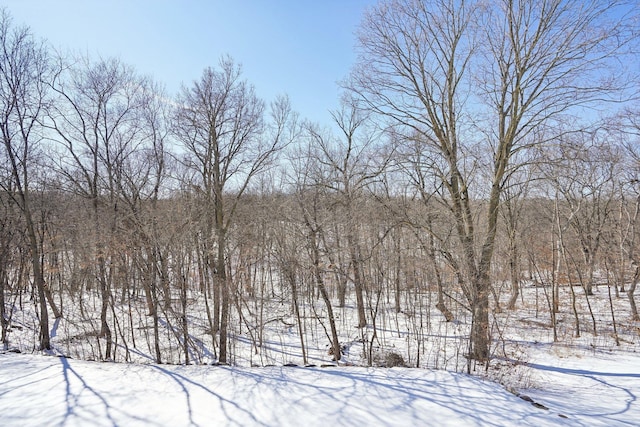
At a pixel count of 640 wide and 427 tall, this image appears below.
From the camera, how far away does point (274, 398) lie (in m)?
4.93

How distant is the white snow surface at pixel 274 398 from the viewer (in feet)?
14.2

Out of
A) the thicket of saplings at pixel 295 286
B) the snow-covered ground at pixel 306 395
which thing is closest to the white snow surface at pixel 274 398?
the snow-covered ground at pixel 306 395

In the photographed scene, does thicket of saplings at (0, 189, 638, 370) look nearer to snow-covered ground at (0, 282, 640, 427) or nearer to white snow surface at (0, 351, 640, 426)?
snow-covered ground at (0, 282, 640, 427)

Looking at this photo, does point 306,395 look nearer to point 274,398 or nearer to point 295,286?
point 274,398

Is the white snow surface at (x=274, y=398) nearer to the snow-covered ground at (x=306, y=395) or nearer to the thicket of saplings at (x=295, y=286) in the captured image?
the snow-covered ground at (x=306, y=395)

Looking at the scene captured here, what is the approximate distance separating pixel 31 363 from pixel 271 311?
1231cm

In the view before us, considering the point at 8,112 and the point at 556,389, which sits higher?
the point at 8,112

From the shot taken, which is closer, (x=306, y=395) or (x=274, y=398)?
(x=274, y=398)

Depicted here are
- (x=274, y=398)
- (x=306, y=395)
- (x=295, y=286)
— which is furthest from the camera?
(x=295, y=286)

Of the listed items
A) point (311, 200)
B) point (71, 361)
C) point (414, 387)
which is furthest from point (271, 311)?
point (414, 387)

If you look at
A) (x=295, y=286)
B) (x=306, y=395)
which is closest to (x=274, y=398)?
(x=306, y=395)

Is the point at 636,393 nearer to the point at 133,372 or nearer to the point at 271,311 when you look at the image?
the point at 133,372

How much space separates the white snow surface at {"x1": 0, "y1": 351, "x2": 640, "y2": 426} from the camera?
433 centimetres

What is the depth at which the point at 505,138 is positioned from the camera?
8.36m
